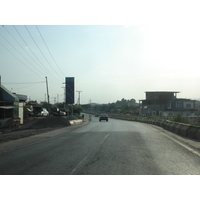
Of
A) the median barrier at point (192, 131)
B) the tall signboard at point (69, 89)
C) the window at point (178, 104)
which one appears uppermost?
the tall signboard at point (69, 89)

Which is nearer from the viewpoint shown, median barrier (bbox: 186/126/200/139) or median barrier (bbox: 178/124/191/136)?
median barrier (bbox: 186/126/200/139)

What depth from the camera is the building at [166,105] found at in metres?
84.1

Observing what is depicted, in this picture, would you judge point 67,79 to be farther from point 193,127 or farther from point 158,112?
point 158,112

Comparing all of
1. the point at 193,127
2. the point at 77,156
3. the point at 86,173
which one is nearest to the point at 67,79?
the point at 193,127

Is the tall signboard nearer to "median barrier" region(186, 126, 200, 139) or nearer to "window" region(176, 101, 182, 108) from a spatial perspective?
"median barrier" region(186, 126, 200, 139)

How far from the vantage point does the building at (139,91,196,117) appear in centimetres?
8406

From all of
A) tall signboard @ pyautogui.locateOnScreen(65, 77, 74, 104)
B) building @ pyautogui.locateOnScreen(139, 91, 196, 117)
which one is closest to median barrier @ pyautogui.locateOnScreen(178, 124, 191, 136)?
tall signboard @ pyautogui.locateOnScreen(65, 77, 74, 104)

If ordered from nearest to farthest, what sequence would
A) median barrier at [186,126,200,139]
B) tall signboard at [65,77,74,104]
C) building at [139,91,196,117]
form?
median barrier at [186,126,200,139], tall signboard at [65,77,74,104], building at [139,91,196,117]

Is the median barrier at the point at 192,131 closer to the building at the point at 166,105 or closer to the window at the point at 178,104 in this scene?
the building at the point at 166,105

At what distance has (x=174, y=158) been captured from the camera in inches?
421

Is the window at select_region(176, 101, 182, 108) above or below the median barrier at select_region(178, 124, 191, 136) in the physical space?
above

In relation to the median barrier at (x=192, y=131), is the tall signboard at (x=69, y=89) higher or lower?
higher

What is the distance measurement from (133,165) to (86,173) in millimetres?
Result: 1877

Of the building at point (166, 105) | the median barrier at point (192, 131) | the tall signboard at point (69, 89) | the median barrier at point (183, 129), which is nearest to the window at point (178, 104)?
the building at point (166, 105)
